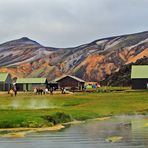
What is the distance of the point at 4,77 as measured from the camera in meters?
150

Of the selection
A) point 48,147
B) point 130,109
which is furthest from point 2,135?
point 130,109

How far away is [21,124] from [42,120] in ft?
8.18

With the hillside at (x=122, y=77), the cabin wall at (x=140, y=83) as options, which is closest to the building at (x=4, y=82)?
the hillside at (x=122, y=77)

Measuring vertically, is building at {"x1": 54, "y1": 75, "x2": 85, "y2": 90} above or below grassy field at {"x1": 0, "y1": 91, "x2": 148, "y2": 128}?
above

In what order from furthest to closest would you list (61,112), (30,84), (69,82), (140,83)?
1. (30,84)
2. (69,82)
3. (140,83)
4. (61,112)

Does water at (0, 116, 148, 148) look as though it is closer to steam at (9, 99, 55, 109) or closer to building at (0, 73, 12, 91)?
steam at (9, 99, 55, 109)

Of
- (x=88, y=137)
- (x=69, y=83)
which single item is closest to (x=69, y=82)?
(x=69, y=83)

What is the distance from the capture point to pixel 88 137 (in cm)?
3725

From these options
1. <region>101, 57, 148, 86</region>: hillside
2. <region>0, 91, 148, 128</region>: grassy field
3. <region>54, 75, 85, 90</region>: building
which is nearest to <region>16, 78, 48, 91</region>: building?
<region>54, 75, 85, 90</region>: building

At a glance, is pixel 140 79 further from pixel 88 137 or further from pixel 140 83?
pixel 88 137

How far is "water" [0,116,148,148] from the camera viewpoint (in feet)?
108

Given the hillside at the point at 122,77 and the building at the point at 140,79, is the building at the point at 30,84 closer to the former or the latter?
the hillside at the point at 122,77

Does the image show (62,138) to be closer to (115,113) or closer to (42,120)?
(42,120)

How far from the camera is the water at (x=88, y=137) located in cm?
3300
